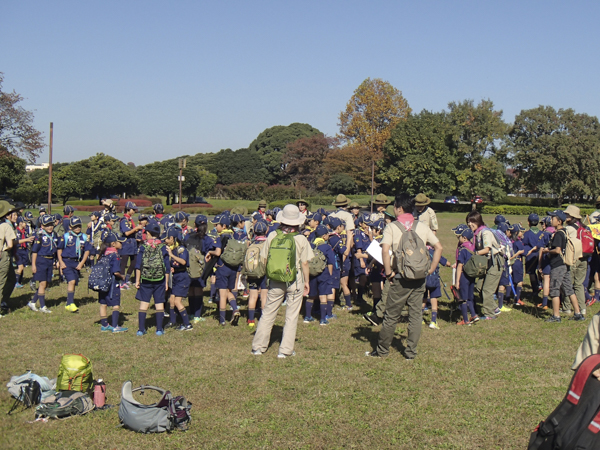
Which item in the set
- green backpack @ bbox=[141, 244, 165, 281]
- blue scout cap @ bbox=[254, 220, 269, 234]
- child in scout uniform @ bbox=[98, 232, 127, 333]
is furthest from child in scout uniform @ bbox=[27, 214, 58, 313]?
blue scout cap @ bbox=[254, 220, 269, 234]

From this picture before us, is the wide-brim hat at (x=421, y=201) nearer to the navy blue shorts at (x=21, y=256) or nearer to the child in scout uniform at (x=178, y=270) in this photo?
the child in scout uniform at (x=178, y=270)

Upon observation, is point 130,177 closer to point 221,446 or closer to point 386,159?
point 386,159

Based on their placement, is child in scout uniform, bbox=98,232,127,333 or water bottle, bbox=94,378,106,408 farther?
child in scout uniform, bbox=98,232,127,333

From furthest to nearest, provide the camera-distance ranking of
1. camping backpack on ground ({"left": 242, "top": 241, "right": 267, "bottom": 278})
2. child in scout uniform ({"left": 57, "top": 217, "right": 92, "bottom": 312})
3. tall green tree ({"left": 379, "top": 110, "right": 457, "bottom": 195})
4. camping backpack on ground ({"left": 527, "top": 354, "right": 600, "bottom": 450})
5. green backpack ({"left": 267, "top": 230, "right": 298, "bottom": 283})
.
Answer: tall green tree ({"left": 379, "top": 110, "right": 457, "bottom": 195}) < child in scout uniform ({"left": 57, "top": 217, "right": 92, "bottom": 312}) < camping backpack on ground ({"left": 242, "top": 241, "right": 267, "bottom": 278}) < green backpack ({"left": 267, "top": 230, "right": 298, "bottom": 283}) < camping backpack on ground ({"left": 527, "top": 354, "right": 600, "bottom": 450})

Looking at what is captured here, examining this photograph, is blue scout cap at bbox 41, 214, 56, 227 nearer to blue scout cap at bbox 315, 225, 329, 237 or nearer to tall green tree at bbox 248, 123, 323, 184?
blue scout cap at bbox 315, 225, 329, 237

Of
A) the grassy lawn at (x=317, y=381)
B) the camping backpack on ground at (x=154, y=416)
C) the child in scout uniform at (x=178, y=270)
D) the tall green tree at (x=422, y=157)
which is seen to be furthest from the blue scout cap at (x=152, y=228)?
the tall green tree at (x=422, y=157)

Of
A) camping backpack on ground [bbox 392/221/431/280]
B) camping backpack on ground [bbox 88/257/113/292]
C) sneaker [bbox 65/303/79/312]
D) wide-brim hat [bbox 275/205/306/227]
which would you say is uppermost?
wide-brim hat [bbox 275/205/306/227]

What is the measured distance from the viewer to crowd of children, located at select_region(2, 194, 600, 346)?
27.9ft

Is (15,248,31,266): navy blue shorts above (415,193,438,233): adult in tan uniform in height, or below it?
below

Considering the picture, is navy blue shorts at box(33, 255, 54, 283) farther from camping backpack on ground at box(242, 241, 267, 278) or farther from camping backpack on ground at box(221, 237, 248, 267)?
camping backpack on ground at box(242, 241, 267, 278)

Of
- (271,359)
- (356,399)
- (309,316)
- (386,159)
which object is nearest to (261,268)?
(271,359)

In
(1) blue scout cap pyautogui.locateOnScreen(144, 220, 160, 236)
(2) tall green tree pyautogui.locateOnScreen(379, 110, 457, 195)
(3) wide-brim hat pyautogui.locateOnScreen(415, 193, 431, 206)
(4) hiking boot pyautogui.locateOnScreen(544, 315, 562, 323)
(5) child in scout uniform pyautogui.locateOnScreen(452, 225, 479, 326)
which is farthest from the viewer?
(2) tall green tree pyautogui.locateOnScreen(379, 110, 457, 195)

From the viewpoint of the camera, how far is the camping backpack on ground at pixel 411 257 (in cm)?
681

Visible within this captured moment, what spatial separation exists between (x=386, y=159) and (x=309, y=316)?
4689 cm
